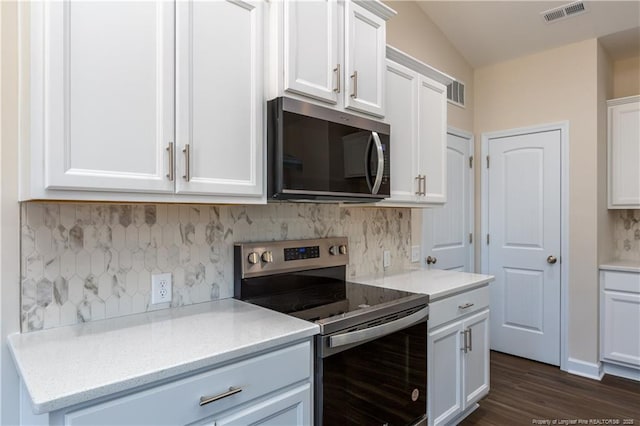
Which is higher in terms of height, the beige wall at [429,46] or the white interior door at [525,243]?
the beige wall at [429,46]

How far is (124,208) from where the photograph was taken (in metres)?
1.54

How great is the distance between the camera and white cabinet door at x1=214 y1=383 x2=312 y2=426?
3.98ft

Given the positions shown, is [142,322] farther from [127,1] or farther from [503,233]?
[503,233]

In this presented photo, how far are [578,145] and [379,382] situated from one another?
2.80 meters

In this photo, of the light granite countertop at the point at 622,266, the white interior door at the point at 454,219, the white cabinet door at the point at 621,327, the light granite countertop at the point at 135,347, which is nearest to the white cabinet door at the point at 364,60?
the light granite countertop at the point at 135,347

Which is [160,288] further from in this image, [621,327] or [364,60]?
[621,327]

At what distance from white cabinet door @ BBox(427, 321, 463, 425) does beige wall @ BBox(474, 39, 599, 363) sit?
5.51 ft

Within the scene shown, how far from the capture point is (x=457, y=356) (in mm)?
2258

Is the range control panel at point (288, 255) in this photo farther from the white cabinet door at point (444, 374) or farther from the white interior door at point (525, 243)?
the white interior door at point (525, 243)

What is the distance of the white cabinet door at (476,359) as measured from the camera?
2338 mm

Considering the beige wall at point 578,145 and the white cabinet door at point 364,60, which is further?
the beige wall at point 578,145

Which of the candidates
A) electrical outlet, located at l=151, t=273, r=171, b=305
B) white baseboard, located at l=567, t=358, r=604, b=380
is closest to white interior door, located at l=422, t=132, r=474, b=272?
white baseboard, located at l=567, t=358, r=604, b=380

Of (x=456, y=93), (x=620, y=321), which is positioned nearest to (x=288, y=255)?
(x=456, y=93)

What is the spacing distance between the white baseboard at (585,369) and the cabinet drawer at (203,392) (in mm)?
2944
